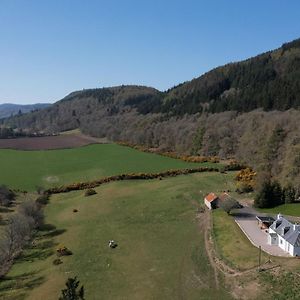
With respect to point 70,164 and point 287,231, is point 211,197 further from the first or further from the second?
point 70,164

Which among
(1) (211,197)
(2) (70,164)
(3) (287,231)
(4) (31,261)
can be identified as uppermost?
(1) (211,197)

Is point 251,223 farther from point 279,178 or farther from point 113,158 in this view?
point 113,158

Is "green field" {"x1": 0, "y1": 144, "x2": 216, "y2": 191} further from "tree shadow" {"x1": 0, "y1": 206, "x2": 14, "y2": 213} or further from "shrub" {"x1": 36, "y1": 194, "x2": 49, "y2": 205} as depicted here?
"tree shadow" {"x1": 0, "y1": 206, "x2": 14, "y2": 213}

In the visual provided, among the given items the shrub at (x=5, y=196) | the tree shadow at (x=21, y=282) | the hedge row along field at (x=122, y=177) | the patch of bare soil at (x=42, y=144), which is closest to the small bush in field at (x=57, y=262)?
the tree shadow at (x=21, y=282)

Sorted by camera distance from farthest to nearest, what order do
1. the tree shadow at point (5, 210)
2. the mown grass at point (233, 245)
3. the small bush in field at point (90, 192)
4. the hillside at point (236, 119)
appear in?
the hillside at point (236, 119)
the small bush in field at point (90, 192)
the tree shadow at point (5, 210)
the mown grass at point (233, 245)

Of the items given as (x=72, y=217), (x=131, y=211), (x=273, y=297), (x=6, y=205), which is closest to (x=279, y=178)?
(x=131, y=211)

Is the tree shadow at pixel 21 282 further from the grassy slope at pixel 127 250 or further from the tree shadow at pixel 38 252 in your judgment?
the tree shadow at pixel 38 252

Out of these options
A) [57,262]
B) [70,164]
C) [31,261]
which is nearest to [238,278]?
[57,262]
